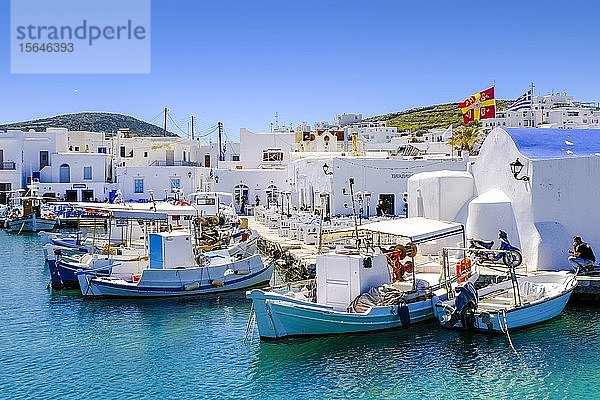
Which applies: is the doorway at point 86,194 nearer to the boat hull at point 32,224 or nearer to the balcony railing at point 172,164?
the balcony railing at point 172,164

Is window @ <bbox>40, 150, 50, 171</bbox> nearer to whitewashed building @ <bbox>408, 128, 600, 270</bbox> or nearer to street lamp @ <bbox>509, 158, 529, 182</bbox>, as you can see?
whitewashed building @ <bbox>408, 128, 600, 270</bbox>

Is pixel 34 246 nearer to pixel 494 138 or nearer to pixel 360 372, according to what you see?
pixel 494 138

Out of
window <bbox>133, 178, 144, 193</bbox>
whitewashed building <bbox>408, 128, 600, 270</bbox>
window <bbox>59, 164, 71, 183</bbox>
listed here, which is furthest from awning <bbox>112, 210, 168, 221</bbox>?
window <bbox>59, 164, 71, 183</bbox>

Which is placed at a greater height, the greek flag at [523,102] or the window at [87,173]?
the greek flag at [523,102]

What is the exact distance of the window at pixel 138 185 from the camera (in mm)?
55812

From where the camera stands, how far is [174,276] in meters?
21.7

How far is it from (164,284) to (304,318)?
24.5 ft

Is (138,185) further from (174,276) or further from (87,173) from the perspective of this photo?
(174,276)

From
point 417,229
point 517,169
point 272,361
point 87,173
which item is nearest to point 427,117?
point 87,173

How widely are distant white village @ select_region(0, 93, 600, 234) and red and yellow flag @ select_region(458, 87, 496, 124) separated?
4.78m

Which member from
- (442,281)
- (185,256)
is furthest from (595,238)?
(185,256)

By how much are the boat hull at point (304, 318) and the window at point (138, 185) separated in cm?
4191

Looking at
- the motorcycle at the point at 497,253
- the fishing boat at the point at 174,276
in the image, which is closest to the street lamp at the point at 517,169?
the motorcycle at the point at 497,253

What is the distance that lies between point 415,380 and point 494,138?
12.9 metres
